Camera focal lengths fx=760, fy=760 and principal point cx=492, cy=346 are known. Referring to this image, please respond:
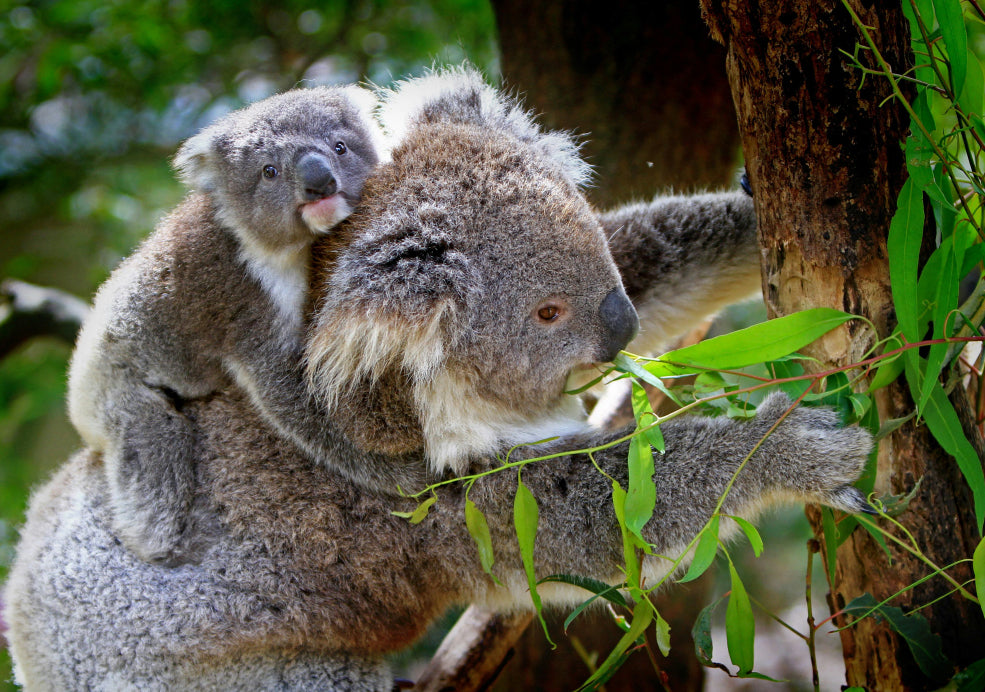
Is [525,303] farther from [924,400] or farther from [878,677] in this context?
[878,677]

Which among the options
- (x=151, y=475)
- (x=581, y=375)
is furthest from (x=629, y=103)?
(x=151, y=475)

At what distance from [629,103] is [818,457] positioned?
217 cm

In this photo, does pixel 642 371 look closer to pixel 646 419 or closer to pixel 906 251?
pixel 646 419

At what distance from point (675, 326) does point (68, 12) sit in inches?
128

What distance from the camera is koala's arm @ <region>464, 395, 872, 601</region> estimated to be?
5.94 feet

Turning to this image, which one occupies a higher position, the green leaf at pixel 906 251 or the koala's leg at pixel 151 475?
the green leaf at pixel 906 251

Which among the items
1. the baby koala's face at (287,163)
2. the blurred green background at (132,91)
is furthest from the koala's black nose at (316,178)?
the blurred green background at (132,91)

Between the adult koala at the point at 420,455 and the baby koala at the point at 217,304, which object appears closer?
the adult koala at the point at 420,455

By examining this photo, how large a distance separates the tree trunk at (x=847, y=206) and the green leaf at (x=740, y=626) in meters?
0.42

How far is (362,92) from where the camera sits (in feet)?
8.21

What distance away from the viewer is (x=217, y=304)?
2.21 meters

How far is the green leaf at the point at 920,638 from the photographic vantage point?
69.9 inches

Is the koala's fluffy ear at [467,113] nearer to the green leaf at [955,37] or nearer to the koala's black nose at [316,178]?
the koala's black nose at [316,178]

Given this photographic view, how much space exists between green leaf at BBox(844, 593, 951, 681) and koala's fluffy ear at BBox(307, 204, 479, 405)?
3.92ft
